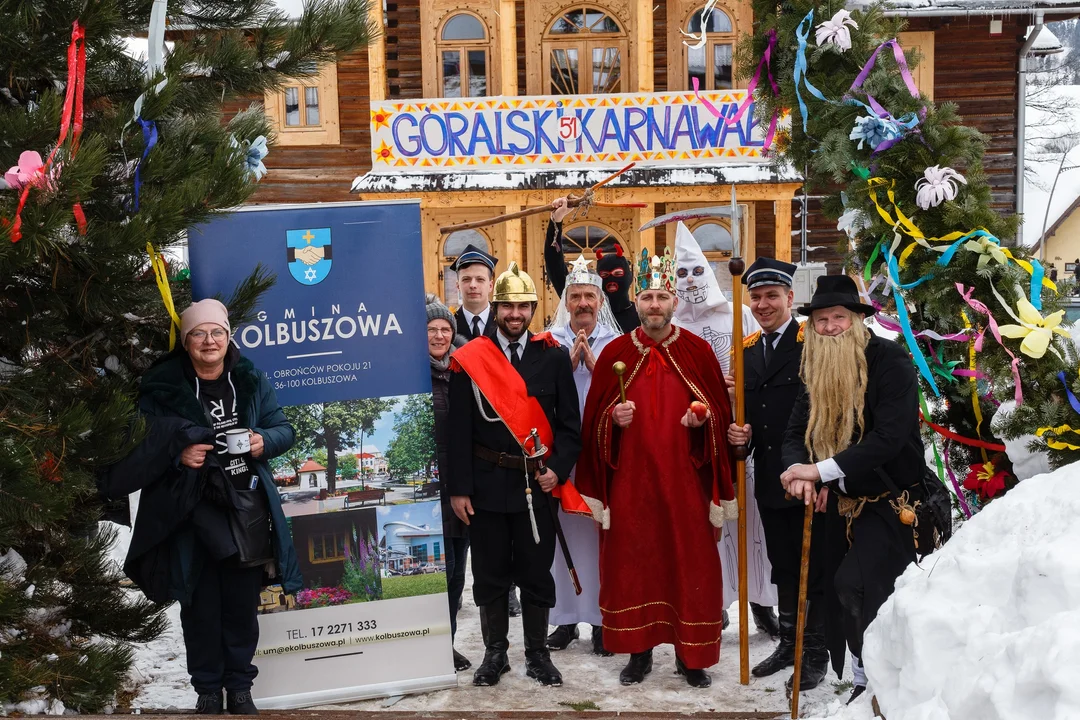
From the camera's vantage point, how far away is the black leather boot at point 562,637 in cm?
536

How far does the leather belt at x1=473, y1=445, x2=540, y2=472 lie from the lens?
15.6 ft

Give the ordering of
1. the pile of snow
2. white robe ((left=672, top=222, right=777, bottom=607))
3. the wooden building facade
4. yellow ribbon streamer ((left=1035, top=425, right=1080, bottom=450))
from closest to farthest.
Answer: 1. the pile of snow
2. yellow ribbon streamer ((left=1035, top=425, right=1080, bottom=450))
3. white robe ((left=672, top=222, right=777, bottom=607))
4. the wooden building facade

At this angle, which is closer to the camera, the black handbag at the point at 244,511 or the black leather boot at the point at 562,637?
the black handbag at the point at 244,511

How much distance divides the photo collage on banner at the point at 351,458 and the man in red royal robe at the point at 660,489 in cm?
77

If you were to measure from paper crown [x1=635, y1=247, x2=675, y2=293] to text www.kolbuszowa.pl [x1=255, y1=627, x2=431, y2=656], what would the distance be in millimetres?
1775

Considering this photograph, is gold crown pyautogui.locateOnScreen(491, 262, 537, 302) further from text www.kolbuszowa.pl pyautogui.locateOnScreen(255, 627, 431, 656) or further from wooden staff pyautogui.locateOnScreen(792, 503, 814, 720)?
wooden staff pyautogui.locateOnScreen(792, 503, 814, 720)

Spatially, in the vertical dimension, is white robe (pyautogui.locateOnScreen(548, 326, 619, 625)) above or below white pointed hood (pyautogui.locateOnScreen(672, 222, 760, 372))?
below

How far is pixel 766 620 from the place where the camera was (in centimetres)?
542

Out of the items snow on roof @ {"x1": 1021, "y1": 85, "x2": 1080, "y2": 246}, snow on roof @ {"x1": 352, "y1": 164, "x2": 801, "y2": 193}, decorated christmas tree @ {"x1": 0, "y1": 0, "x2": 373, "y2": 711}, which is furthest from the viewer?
snow on roof @ {"x1": 1021, "y1": 85, "x2": 1080, "y2": 246}

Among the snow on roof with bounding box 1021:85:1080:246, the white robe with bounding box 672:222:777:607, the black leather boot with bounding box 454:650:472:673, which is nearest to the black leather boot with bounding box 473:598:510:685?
the black leather boot with bounding box 454:650:472:673

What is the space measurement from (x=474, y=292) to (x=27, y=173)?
272 centimetres

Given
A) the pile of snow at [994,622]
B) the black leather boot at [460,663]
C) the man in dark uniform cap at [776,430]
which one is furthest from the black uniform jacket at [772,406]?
the pile of snow at [994,622]

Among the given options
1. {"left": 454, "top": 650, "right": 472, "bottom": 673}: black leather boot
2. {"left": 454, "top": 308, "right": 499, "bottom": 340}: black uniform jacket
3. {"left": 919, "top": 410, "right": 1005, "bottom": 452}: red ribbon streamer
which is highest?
{"left": 454, "top": 308, "right": 499, "bottom": 340}: black uniform jacket

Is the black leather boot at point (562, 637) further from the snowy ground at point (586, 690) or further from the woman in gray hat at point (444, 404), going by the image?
the woman in gray hat at point (444, 404)
